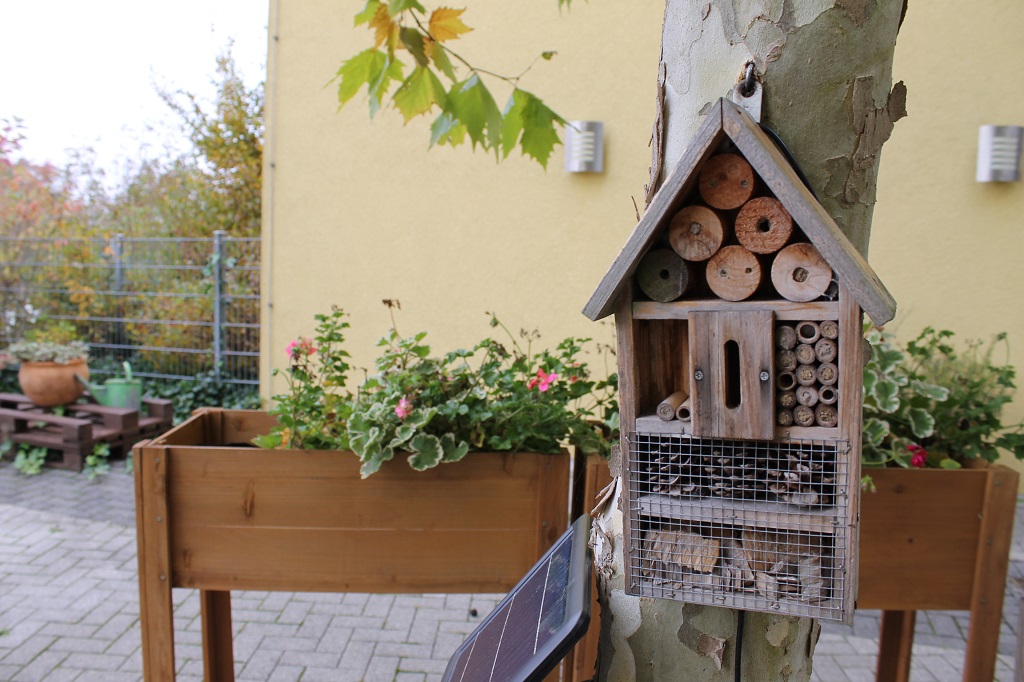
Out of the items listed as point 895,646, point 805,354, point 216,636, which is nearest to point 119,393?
point 216,636

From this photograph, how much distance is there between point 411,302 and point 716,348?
15.3 feet

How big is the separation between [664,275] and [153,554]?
5.86 feet

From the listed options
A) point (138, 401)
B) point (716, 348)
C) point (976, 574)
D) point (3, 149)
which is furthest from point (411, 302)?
point (3, 149)

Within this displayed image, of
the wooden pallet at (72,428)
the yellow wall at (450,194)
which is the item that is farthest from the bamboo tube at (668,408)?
the wooden pallet at (72,428)

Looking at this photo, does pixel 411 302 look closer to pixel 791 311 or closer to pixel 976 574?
pixel 976 574

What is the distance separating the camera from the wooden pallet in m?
5.82

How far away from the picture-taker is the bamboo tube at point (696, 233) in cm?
121

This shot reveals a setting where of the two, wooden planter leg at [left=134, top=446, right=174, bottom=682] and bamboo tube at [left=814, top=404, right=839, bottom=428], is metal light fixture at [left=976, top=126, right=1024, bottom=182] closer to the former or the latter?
bamboo tube at [left=814, top=404, right=839, bottom=428]

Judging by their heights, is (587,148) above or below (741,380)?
above

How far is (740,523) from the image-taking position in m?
1.27

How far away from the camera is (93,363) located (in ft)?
24.8

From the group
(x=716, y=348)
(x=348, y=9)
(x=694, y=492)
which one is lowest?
(x=694, y=492)

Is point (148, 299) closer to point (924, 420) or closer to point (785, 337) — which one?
point (924, 420)

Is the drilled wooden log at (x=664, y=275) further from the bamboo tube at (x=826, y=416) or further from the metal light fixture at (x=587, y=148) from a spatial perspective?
the metal light fixture at (x=587, y=148)
